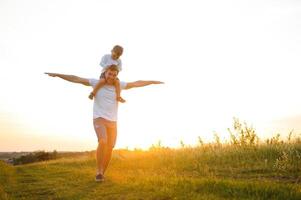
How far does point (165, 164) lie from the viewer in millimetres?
13172

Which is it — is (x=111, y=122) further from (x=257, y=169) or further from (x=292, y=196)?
(x=292, y=196)

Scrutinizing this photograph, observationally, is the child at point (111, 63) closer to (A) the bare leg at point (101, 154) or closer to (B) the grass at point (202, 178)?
(A) the bare leg at point (101, 154)

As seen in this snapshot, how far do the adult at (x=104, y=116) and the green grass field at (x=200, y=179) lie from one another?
526 millimetres

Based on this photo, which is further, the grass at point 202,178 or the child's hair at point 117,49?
the child's hair at point 117,49

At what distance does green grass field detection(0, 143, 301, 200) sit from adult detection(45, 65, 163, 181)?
53 cm

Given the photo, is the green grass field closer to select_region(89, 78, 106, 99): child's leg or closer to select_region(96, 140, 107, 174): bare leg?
select_region(96, 140, 107, 174): bare leg

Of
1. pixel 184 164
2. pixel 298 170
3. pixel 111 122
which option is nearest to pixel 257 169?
pixel 298 170

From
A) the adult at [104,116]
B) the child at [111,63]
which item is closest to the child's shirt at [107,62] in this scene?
the child at [111,63]

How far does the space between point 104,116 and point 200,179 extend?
2844mm

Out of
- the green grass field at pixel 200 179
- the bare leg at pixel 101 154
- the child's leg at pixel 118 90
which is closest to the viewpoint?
the green grass field at pixel 200 179

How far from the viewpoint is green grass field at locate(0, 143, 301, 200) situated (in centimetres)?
627

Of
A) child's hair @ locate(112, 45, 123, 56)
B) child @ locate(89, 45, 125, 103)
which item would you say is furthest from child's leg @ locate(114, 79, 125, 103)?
child's hair @ locate(112, 45, 123, 56)

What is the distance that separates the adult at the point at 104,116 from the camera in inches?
353

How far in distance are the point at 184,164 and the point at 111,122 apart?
377 cm
